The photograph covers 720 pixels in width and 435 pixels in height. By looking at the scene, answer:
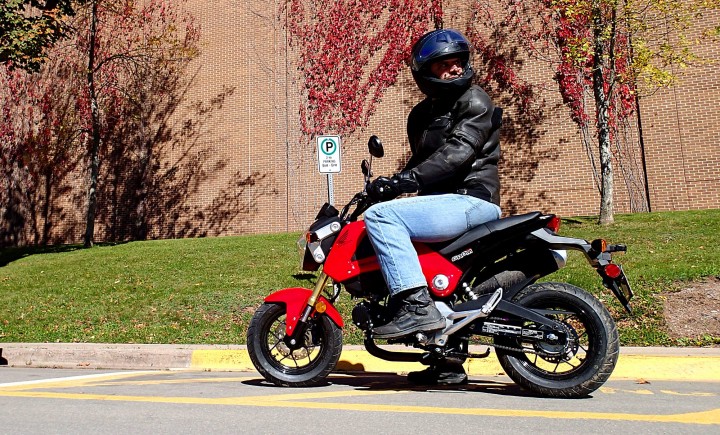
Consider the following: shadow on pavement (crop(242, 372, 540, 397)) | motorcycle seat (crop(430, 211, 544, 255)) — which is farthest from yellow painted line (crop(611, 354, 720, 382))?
motorcycle seat (crop(430, 211, 544, 255))

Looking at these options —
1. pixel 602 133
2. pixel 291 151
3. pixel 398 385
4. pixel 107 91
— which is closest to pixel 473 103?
pixel 398 385

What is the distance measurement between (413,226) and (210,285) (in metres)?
7.05

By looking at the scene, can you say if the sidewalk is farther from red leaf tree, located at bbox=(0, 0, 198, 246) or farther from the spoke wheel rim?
red leaf tree, located at bbox=(0, 0, 198, 246)

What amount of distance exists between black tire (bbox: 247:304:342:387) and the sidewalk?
1.32 m

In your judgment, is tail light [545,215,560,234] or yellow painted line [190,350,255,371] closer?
tail light [545,215,560,234]

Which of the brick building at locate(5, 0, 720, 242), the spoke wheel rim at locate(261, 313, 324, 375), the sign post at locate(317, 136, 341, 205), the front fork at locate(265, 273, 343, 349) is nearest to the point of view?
the front fork at locate(265, 273, 343, 349)

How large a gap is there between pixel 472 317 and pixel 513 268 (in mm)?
464

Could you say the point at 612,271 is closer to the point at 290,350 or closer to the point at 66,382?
the point at 290,350

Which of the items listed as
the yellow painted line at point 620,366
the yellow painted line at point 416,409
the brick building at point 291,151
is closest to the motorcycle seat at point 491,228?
the yellow painted line at point 416,409

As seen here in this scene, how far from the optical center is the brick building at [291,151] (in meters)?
17.5

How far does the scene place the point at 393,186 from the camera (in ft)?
14.1

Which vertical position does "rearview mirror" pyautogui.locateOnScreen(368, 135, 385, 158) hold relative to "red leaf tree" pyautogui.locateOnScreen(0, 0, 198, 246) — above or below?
below

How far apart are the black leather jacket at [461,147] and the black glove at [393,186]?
0.05 metres

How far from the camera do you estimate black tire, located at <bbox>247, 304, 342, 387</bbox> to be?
4.82 metres
